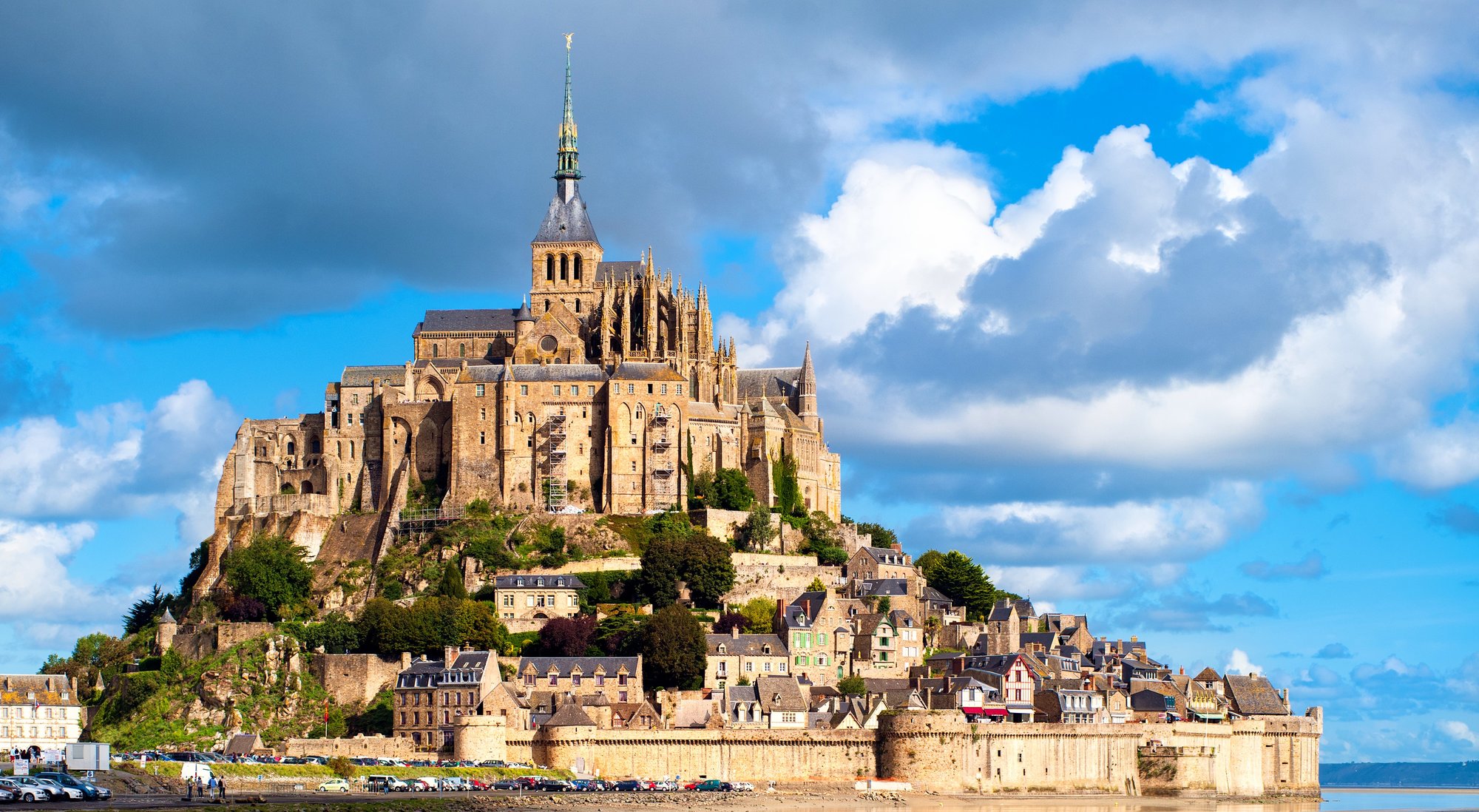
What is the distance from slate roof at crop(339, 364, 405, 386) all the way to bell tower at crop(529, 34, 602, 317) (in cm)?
923

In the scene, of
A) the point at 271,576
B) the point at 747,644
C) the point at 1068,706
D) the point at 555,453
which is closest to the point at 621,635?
the point at 747,644

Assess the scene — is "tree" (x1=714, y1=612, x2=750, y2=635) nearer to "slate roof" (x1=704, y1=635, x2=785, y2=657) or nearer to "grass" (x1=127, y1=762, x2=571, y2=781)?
"slate roof" (x1=704, y1=635, x2=785, y2=657)

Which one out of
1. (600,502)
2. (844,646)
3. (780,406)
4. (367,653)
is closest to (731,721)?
(844,646)

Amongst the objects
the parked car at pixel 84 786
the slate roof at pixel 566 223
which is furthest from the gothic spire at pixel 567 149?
the parked car at pixel 84 786

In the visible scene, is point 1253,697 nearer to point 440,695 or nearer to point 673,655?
point 673,655

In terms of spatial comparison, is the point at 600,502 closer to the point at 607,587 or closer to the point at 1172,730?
the point at 607,587

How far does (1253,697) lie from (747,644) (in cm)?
2468

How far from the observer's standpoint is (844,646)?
9331 cm

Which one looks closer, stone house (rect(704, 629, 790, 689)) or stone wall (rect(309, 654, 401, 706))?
stone wall (rect(309, 654, 401, 706))

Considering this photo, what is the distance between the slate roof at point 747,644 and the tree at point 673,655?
1235mm

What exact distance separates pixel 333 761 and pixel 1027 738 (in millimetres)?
27929

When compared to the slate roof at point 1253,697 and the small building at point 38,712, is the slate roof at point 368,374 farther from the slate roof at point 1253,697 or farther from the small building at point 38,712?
the slate roof at point 1253,697

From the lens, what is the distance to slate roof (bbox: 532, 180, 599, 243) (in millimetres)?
117938

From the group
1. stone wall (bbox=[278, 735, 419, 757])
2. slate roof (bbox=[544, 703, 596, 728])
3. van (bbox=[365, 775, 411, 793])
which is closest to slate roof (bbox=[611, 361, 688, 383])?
slate roof (bbox=[544, 703, 596, 728])
